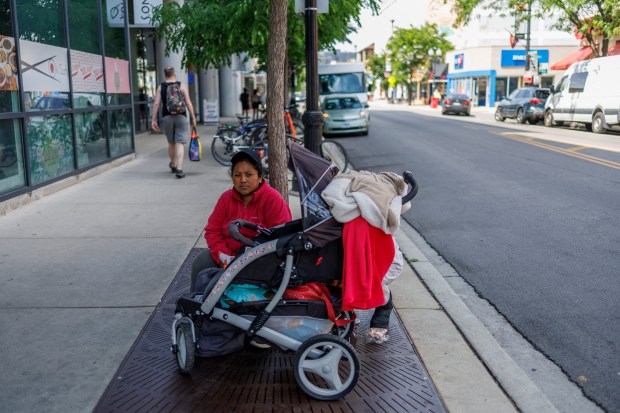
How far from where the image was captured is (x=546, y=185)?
34.8 feet

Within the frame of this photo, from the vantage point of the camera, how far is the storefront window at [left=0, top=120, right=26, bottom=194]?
7.91 m

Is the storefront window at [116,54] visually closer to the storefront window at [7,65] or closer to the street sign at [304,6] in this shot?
the storefront window at [7,65]

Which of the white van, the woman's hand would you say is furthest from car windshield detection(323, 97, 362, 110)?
the woman's hand

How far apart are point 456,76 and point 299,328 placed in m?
63.4

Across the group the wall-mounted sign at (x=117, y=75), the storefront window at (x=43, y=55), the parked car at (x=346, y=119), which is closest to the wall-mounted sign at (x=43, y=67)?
the storefront window at (x=43, y=55)

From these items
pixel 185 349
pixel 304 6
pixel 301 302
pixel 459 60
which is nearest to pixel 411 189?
pixel 301 302

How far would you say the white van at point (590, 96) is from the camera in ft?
71.3

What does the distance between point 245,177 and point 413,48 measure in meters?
72.1

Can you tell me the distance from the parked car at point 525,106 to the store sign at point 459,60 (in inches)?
1220

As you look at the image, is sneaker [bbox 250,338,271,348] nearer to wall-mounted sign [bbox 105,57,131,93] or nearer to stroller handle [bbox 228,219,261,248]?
stroller handle [bbox 228,219,261,248]

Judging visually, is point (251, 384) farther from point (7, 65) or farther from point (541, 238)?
point (7, 65)

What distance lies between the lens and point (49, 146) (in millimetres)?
9398

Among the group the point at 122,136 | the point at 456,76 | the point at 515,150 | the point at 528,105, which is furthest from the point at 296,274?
the point at 456,76

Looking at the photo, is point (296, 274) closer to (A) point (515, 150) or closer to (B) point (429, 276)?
(B) point (429, 276)
